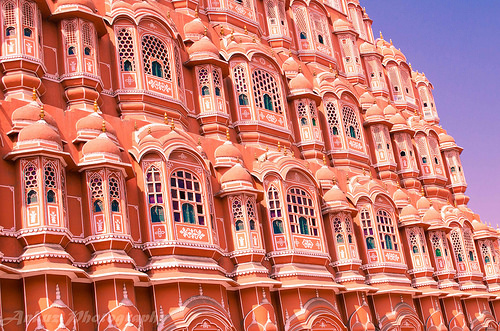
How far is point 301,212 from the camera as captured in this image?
2316 centimetres

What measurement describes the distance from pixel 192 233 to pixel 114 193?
270cm

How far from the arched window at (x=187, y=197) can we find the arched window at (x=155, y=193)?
1.29 ft

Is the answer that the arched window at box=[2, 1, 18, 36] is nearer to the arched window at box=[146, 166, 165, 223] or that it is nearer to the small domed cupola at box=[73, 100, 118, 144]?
the small domed cupola at box=[73, 100, 118, 144]

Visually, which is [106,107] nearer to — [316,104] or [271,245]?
[271,245]

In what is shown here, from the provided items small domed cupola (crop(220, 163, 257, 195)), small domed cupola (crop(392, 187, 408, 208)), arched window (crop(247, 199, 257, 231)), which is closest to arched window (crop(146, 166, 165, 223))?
small domed cupola (crop(220, 163, 257, 195))

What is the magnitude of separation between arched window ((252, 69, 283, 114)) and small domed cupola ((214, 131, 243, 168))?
12.5 ft

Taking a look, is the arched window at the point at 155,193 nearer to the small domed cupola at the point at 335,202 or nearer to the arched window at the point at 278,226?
the arched window at the point at 278,226

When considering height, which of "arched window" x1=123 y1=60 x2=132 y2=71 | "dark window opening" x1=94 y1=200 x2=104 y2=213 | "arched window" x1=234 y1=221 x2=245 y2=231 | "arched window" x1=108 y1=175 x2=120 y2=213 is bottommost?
"arched window" x1=234 y1=221 x2=245 y2=231

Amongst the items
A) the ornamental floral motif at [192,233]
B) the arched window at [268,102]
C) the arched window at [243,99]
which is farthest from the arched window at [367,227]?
the ornamental floral motif at [192,233]

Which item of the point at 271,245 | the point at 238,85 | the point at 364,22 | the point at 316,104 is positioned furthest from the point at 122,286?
the point at 364,22

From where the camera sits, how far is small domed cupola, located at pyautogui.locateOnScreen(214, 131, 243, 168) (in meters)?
21.6

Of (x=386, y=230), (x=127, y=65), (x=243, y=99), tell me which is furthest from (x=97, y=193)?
(x=386, y=230)

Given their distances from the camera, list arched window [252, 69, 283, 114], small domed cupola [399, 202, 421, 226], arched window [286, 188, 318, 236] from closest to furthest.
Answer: arched window [286, 188, 318, 236]
arched window [252, 69, 283, 114]
small domed cupola [399, 202, 421, 226]

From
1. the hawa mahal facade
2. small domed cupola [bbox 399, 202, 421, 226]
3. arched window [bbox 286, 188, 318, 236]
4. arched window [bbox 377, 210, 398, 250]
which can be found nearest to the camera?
the hawa mahal facade
